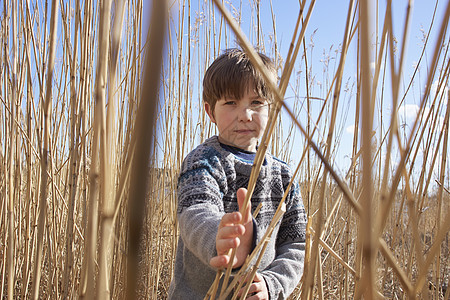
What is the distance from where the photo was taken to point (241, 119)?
2.56 feet

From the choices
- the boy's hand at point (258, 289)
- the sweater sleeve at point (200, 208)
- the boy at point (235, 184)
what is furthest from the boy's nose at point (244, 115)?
the boy's hand at point (258, 289)

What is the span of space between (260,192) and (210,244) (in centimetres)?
Answer: 29

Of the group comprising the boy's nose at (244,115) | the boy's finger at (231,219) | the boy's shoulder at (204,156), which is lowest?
the boy's finger at (231,219)

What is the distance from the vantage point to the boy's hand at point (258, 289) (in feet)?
2.08

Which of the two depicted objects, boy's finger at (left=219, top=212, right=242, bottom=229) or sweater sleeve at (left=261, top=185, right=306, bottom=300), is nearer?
boy's finger at (left=219, top=212, right=242, bottom=229)

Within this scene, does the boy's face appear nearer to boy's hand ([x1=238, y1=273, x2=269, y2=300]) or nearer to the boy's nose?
the boy's nose

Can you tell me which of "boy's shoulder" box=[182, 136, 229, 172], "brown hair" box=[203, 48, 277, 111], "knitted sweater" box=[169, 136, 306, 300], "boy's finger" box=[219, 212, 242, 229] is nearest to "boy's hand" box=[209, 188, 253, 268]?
"boy's finger" box=[219, 212, 242, 229]

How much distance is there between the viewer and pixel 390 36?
25 centimetres

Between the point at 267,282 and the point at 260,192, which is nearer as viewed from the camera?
the point at 267,282

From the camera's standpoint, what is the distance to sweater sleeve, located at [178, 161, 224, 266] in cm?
55

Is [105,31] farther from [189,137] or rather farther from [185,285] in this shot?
[189,137]

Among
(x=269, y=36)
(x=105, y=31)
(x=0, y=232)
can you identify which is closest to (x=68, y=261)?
(x=105, y=31)

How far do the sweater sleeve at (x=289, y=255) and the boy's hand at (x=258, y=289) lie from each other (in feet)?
0.07

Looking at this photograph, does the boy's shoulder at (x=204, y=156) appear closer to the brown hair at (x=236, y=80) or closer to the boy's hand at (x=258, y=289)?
the brown hair at (x=236, y=80)
